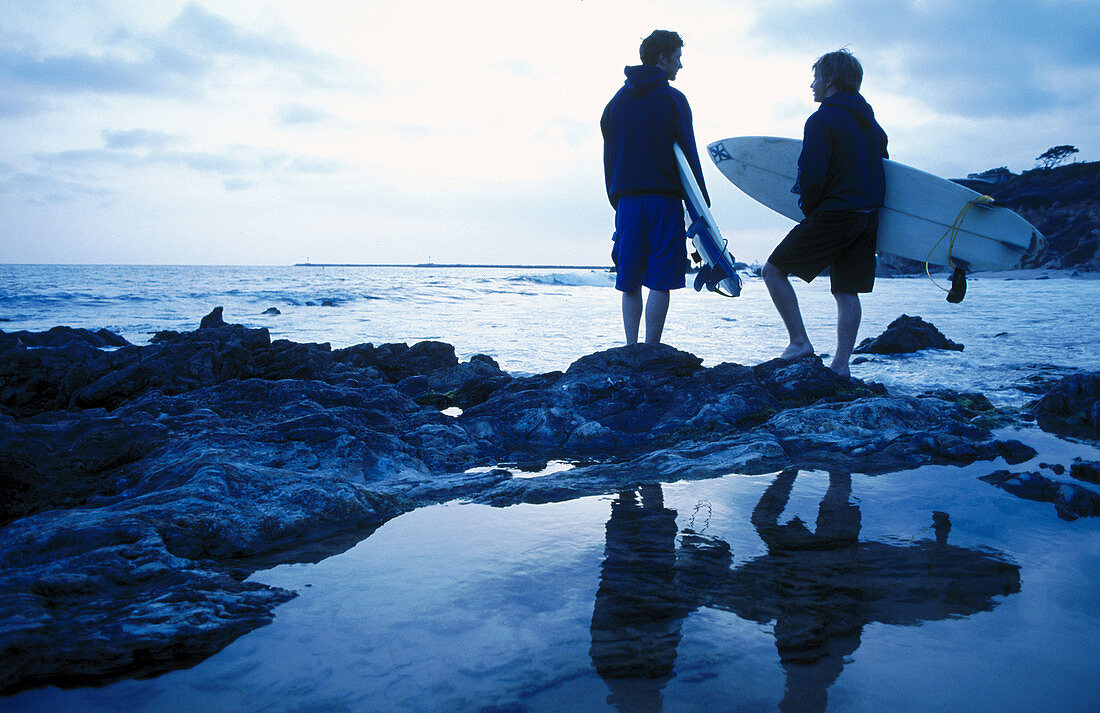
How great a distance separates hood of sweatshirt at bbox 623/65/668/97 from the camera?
13.2ft

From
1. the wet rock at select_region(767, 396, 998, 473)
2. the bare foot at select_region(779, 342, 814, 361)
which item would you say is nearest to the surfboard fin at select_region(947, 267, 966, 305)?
the bare foot at select_region(779, 342, 814, 361)

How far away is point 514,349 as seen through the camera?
7723 mm

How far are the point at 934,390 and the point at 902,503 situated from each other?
255 centimetres

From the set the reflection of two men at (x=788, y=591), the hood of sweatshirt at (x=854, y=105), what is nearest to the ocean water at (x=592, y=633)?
the reflection of two men at (x=788, y=591)

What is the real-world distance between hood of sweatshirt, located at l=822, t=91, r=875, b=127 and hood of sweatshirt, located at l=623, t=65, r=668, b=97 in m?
0.99

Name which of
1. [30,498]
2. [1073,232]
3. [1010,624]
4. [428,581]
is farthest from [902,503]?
[1073,232]

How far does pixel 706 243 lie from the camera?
4.24 metres

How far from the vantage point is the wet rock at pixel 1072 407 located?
116 inches

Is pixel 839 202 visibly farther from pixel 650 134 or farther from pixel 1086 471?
pixel 1086 471

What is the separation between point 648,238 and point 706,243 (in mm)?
440

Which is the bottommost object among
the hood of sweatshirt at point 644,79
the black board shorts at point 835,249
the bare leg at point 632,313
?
the bare leg at point 632,313

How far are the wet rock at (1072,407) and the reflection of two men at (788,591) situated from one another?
5.40ft

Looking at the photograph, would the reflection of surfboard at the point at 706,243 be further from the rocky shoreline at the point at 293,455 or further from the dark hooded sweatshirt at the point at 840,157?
the rocky shoreline at the point at 293,455

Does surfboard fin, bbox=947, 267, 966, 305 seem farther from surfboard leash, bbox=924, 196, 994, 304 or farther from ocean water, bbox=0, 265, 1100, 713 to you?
ocean water, bbox=0, 265, 1100, 713
